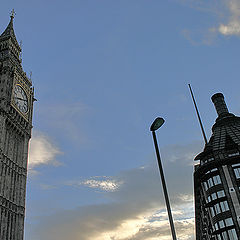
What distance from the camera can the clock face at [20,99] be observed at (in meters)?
76.9

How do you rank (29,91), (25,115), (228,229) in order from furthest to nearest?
1. (29,91)
2. (25,115)
3. (228,229)

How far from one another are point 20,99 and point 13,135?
426 inches

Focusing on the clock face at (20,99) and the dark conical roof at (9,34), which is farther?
the dark conical roof at (9,34)

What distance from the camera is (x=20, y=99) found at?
78.9 metres

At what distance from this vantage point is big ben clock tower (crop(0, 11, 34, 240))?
64375mm

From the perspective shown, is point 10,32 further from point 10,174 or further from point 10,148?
point 10,174

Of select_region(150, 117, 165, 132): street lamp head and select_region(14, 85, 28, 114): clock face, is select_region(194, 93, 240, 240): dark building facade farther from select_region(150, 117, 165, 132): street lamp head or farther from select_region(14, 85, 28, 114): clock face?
select_region(150, 117, 165, 132): street lamp head

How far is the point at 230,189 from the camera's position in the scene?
64.1m

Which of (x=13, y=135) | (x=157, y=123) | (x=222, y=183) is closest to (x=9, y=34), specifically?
(x=13, y=135)

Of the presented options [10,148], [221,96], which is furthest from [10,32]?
[221,96]

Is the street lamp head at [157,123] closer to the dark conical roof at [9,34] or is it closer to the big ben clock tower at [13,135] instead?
the big ben clock tower at [13,135]

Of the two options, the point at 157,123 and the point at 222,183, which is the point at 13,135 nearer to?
the point at 222,183

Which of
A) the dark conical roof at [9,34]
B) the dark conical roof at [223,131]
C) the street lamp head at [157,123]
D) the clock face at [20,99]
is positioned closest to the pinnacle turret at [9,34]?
the dark conical roof at [9,34]

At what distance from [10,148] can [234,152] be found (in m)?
55.2
